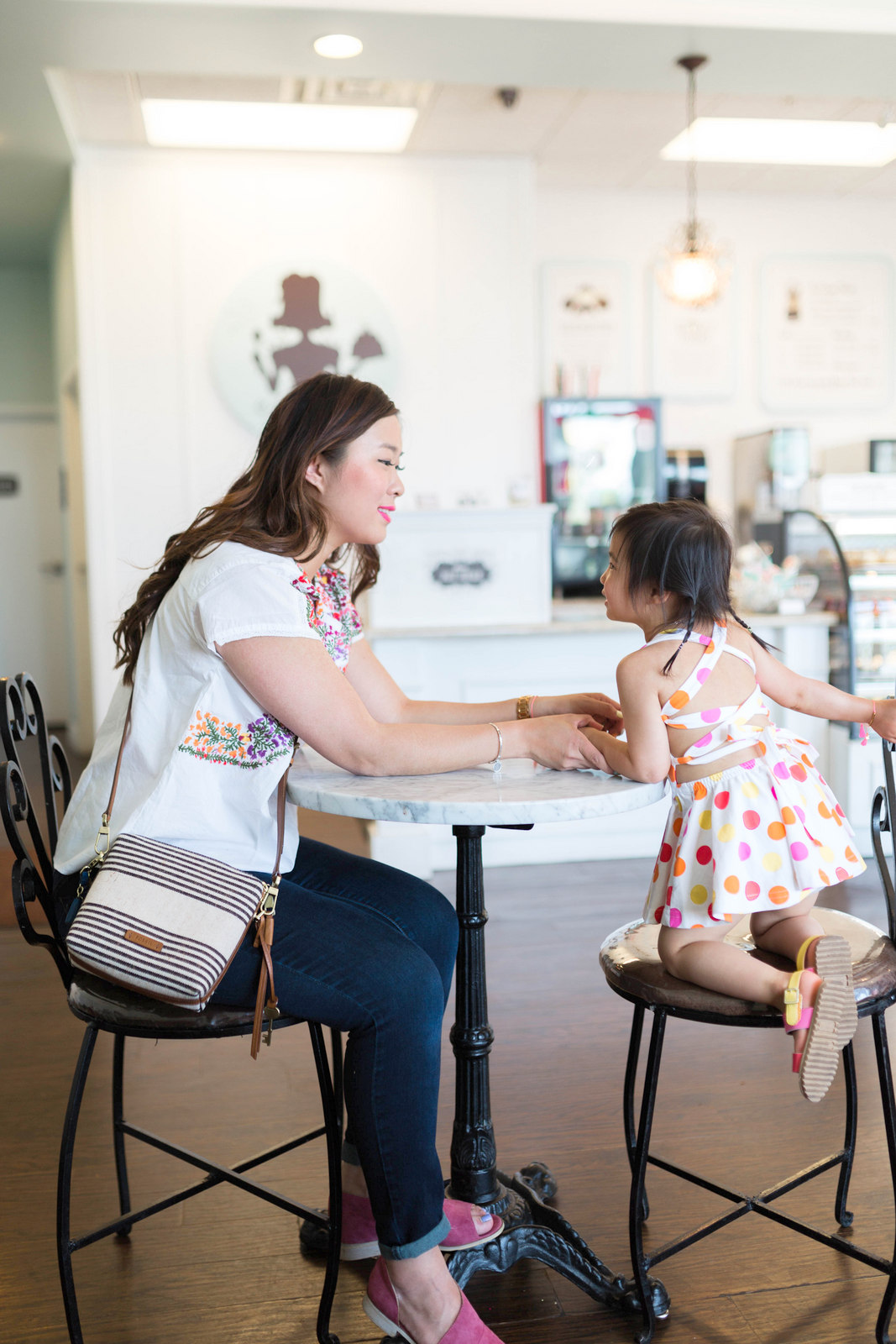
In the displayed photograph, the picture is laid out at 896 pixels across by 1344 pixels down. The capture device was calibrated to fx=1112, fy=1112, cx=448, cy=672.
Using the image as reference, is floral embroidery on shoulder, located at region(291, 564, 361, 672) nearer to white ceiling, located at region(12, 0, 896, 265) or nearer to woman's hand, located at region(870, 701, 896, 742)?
woman's hand, located at region(870, 701, 896, 742)

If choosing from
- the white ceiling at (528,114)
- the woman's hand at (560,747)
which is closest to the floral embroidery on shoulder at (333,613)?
the woman's hand at (560,747)

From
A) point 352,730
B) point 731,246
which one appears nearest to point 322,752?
point 352,730

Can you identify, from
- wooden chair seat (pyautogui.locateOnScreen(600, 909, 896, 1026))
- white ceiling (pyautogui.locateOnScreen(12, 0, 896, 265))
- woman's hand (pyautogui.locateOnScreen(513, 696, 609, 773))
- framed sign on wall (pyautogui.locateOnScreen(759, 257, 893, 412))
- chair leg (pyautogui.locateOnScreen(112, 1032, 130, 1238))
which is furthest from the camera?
framed sign on wall (pyautogui.locateOnScreen(759, 257, 893, 412))

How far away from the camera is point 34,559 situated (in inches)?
310

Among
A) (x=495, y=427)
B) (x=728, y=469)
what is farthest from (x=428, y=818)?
(x=728, y=469)

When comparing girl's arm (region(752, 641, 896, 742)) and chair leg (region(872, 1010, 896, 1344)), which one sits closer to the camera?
chair leg (region(872, 1010, 896, 1344))

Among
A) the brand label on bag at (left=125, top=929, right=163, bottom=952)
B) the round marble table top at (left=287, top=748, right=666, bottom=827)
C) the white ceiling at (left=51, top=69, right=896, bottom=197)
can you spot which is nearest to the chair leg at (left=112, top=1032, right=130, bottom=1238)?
the brand label on bag at (left=125, top=929, right=163, bottom=952)

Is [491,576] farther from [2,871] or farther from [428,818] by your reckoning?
[428,818]

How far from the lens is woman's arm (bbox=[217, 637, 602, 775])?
1520 mm

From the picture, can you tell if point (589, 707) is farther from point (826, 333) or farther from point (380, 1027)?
point (826, 333)

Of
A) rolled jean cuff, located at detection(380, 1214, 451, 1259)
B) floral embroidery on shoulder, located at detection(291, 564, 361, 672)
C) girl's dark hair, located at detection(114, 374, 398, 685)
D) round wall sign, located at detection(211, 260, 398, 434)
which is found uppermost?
round wall sign, located at detection(211, 260, 398, 434)

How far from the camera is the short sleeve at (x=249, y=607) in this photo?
59.9 inches

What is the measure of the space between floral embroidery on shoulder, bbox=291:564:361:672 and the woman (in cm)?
3

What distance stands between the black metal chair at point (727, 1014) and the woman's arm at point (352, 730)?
0.32 metres
